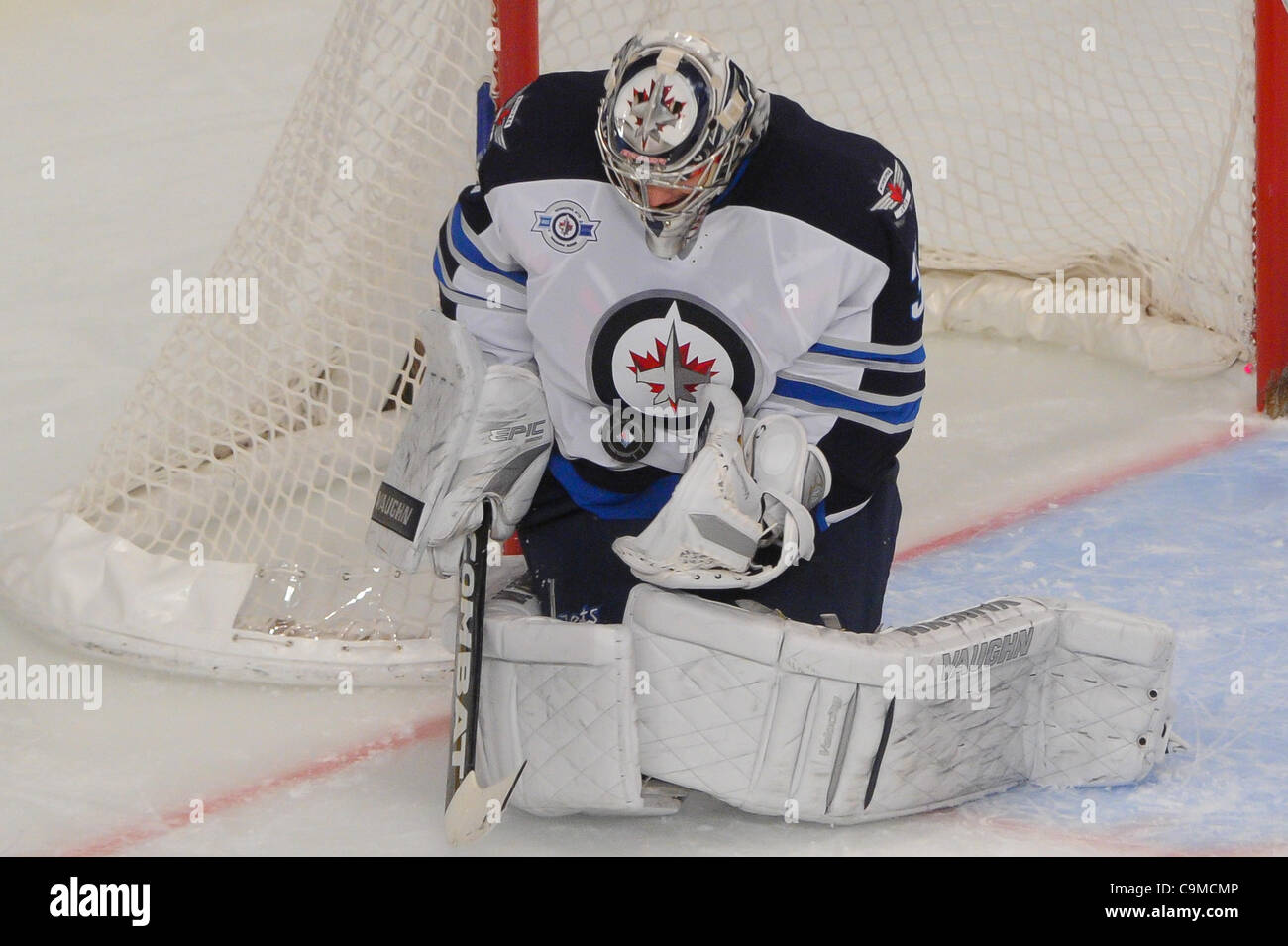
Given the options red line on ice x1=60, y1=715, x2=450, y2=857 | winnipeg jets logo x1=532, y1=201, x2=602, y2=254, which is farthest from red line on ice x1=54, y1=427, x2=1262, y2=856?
winnipeg jets logo x1=532, y1=201, x2=602, y2=254

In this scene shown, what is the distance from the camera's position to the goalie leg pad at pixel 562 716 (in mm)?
2232

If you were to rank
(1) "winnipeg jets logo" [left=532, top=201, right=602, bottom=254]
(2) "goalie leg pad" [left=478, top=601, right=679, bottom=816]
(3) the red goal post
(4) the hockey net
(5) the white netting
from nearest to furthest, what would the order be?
(2) "goalie leg pad" [left=478, top=601, right=679, bottom=816] → (1) "winnipeg jets logo" [left=532, top=201, right=602, bottom=254] → (4) the hockey net → (5) the white netting → (3) the red goal post

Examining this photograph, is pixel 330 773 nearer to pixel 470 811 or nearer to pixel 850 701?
pixel 470 811

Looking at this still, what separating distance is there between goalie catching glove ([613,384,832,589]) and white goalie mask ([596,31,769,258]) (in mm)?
294

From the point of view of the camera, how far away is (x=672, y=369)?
7.81 feet

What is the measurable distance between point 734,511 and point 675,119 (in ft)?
1.55

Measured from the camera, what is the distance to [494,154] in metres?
2.40

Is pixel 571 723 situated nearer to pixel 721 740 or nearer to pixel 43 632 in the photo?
pixel 721 740

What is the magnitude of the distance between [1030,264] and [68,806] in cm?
271

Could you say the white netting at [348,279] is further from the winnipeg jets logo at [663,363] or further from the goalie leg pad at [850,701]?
the goalie leg pad at [850,701]

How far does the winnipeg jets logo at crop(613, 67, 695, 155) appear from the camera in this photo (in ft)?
6.98

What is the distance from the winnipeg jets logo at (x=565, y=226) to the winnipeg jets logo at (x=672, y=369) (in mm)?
151

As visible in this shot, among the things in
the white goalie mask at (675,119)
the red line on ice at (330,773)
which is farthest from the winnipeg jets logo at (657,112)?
the red line on ice at (330,773)

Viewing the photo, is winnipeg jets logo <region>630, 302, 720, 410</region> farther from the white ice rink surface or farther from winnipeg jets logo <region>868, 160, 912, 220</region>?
the white ice rink surface
